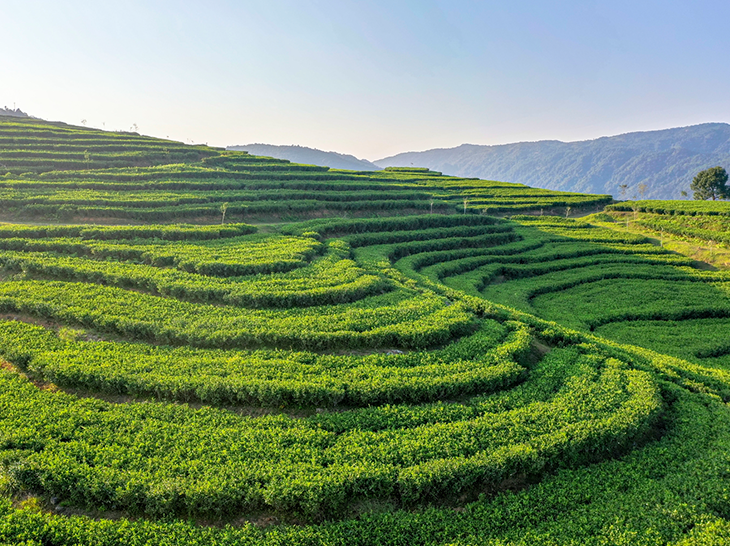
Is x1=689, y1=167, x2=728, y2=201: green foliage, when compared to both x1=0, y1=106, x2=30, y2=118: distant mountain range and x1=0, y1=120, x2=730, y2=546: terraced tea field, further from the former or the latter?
x1=0, y1=106, x2=30, y2=118: distant mountain range

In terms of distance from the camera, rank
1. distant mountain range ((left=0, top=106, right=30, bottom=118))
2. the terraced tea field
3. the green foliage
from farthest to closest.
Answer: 1. distant mountain range ((left=0, top=106, right=30, bottom=118))
2. the green foliage
3. the terraced tea field

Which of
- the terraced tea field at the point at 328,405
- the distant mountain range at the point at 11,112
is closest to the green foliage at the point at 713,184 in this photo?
the terraced tea field at the point at 328,405

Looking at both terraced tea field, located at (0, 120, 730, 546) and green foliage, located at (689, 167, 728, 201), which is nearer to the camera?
terraced tea field, located at (0, 120, 730, 546)

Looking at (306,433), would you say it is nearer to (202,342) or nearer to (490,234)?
(202,342)

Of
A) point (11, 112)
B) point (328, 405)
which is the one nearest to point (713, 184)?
point (328, 405)

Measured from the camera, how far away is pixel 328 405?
1262cm

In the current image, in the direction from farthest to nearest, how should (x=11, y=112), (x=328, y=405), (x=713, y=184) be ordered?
1. (x=11, y=112)
2. (x=713, y=184)
3. (x=328, y=405)

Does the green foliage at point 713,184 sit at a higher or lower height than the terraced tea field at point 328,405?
higher

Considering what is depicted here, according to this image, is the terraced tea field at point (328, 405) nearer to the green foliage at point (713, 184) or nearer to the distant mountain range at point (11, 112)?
the green foliage at point (713, 184)

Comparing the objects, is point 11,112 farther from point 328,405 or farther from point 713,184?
point 713,184

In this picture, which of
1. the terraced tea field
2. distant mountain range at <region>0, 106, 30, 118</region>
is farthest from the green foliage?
distant mountain range at <region>0, 106, 30, 118</region>

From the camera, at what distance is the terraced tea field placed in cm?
871

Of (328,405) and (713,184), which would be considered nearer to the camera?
(328,405)

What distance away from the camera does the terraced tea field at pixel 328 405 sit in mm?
8711
